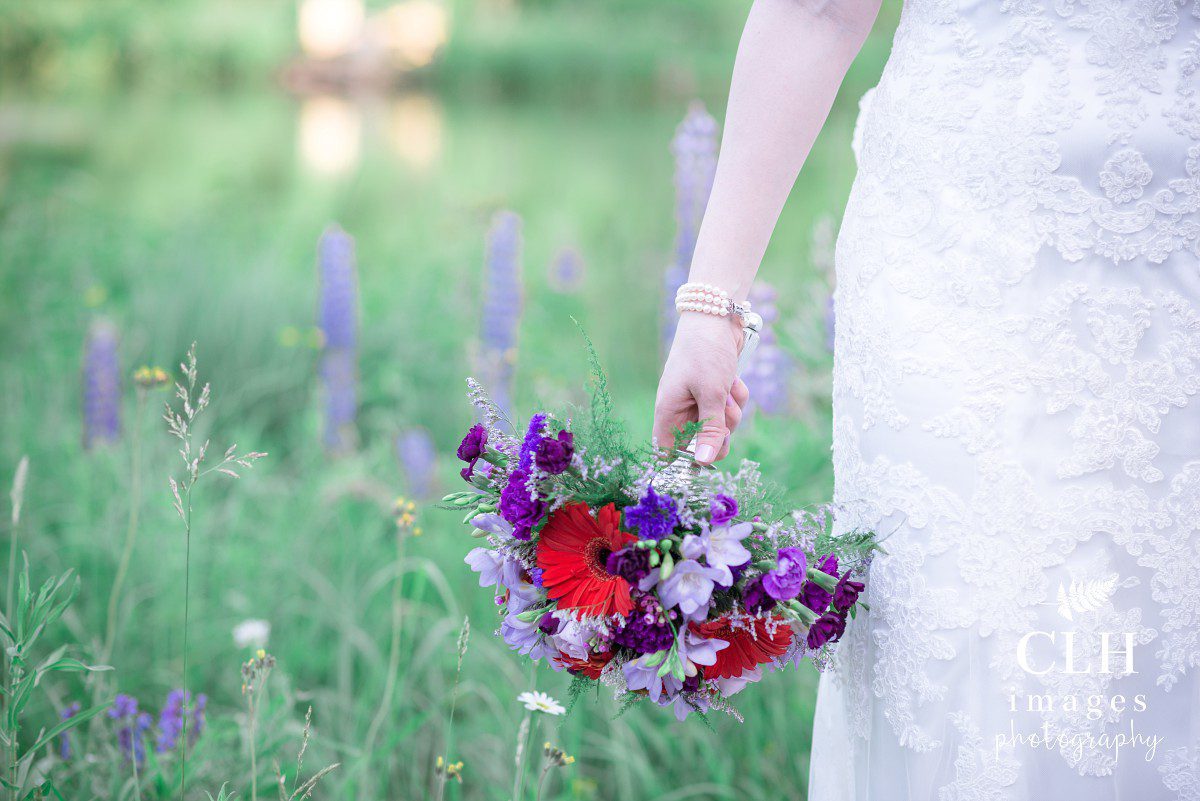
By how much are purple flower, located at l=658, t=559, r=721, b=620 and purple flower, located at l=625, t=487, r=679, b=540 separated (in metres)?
0.04

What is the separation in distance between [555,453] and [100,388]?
241 cm

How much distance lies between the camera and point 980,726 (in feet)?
3.89

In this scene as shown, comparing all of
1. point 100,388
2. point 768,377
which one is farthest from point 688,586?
point 100,388

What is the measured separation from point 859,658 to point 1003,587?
24 centimetres

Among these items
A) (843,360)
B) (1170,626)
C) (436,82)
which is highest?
(436,82)

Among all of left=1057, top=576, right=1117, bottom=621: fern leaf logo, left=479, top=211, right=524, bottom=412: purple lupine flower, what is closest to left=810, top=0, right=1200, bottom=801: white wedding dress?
left=1057, top=576, right=1117, bottom=621: fern leaf logo

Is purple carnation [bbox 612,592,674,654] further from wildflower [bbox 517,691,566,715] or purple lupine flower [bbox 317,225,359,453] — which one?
purple lupine flower [bbox 317,225,359,453]

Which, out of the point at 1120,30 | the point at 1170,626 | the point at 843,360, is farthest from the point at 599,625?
the point at 1120,30

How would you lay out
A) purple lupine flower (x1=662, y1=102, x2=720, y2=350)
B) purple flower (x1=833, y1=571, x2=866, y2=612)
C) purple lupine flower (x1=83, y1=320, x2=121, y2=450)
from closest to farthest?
purple flower (x1=833, y1=571, x2=866, y2=612), purple lupine flower (x1=662, y1=102, x2=720, y2=350), purple lupine flower (x1=83, y1=320, x2=121, y2=450)

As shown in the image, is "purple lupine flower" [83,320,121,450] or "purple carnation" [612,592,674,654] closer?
"purple carnation" [612,592,674,654]

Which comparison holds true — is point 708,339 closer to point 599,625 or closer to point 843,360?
point 843,360

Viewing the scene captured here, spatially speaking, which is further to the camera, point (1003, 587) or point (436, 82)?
point (436, 82)

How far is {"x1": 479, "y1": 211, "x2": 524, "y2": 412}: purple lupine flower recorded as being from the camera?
3.22 metres

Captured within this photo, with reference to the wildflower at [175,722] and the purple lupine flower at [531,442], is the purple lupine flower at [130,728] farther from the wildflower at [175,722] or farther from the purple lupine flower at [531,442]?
the purple lupine flower at [531,442]
